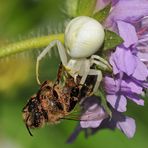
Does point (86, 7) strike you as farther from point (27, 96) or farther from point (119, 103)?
point (27, 96)

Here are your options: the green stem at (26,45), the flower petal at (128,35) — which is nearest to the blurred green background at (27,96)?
the green stem at (26,45)

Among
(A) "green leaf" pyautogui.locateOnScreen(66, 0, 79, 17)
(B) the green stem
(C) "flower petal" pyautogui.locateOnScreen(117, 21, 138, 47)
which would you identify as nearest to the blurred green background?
(A) "green leaf" pyautogui.locateOnScreen(66, 0, 79, 17)

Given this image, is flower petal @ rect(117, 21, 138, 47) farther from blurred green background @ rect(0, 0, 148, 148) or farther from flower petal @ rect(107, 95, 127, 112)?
blurred green background @ rect(0, 0, 148, 148)

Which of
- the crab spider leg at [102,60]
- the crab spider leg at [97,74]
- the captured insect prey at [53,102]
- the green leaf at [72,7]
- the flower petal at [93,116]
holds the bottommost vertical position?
the flower petal at [93,116]

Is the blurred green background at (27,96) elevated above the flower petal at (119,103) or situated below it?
below

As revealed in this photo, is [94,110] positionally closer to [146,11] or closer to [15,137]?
[146,11]

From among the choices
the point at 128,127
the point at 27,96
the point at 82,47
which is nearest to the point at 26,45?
the point at 82,47

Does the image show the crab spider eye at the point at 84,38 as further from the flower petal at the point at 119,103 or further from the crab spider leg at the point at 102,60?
the flower petal at the point at 119,103
